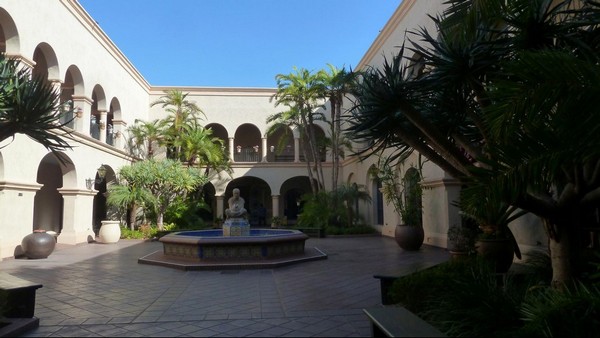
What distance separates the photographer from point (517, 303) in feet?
13.9

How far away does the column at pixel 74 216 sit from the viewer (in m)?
16.7

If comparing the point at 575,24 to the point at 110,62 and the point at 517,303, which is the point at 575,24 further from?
the point at 110,62

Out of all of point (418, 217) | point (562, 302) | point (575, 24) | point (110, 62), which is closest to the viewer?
point (562, 302)

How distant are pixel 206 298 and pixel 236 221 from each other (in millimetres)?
6088

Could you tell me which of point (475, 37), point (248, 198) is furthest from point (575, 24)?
point (248, 198)

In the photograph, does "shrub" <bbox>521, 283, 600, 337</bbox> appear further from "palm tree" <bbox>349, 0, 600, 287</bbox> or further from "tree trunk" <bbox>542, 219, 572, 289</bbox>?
"palm tree" <bbox>349, 0, 600, 287</bbox>

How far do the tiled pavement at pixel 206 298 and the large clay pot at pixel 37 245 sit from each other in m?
0.95

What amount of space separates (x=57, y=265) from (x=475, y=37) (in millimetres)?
10961

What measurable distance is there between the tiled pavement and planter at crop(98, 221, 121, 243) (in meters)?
6.26

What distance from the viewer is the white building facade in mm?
13266

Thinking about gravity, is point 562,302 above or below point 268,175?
below

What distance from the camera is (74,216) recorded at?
664 inches

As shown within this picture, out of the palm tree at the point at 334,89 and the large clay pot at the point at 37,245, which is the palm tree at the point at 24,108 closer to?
the large clay pot at the point at 37,245

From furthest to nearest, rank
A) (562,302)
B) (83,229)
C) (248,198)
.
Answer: (248,198), (83,229), (562,302)
